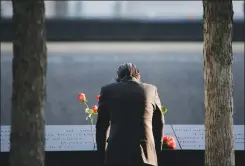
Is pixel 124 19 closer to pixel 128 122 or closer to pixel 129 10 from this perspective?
pixel 129 10

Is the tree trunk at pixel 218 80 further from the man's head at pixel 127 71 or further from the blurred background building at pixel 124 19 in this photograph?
the blurred background building at pixel 124 19

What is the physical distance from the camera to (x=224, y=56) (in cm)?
328

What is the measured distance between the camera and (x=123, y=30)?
13125mm

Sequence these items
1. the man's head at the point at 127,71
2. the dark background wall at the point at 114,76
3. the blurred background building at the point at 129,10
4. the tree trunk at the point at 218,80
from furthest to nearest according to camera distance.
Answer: the blurred background building at the point at 129,10 < the dark background wall at the point at 114,76 < the tree trunk at the point at 218,80 < the man's head at the point at 127,71

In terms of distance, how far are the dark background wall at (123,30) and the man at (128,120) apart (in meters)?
9.79

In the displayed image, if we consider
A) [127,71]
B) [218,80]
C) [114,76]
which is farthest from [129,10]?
[127,71]

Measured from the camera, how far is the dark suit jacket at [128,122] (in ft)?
9.66

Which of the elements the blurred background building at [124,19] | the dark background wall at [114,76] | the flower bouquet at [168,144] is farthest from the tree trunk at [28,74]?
the blurred background building at [124,19]

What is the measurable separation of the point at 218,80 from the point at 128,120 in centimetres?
66

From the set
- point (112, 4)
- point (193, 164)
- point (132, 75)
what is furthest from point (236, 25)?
point (132, 75)

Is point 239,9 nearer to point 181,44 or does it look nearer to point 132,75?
point 181,44

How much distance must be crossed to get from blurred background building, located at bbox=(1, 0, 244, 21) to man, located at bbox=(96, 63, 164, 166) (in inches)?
384

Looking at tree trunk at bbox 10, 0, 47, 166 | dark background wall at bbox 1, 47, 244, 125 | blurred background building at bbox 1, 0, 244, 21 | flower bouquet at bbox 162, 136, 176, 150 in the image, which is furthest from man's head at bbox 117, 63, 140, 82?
blurred background building at bbox 1, 0, 244, 21

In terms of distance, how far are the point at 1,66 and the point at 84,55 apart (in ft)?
6.88
